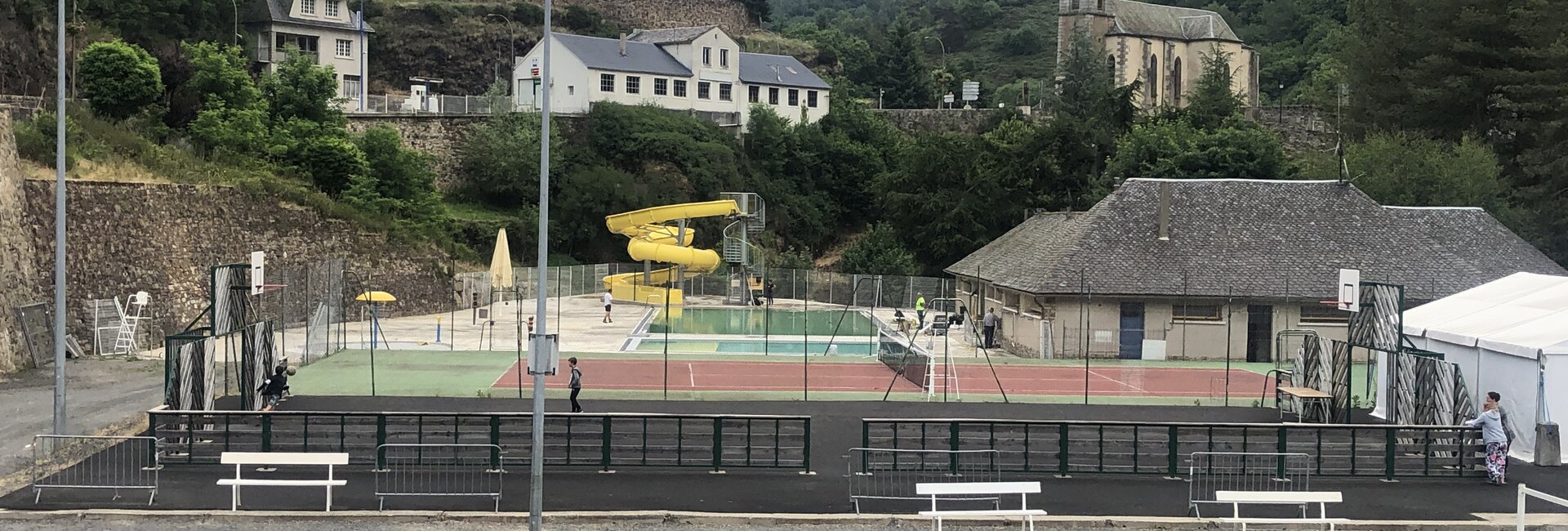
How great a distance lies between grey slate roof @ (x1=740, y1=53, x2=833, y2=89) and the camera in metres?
82.7

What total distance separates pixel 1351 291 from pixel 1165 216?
1660cm

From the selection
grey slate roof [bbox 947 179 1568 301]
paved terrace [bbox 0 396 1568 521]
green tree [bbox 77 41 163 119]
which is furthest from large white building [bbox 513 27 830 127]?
paved terrace [bbox 0 396 1568 521]

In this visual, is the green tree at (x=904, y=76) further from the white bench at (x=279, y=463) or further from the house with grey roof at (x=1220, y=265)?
the white bench at (x=279, y=463)

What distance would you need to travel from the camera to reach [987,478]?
20.3 meters

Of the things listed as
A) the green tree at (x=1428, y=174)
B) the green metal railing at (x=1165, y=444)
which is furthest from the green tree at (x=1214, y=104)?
the green metal railing at (x=1165, y=444)

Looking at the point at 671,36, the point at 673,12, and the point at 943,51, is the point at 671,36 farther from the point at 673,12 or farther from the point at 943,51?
the point at 943,51

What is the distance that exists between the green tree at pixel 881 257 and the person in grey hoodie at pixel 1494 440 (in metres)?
40.8

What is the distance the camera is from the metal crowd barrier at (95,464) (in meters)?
18.7

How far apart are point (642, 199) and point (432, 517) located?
171ft

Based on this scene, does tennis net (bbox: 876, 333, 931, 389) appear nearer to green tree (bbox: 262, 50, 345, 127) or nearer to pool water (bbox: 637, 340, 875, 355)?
pool water (bbox: 637, 340, 875, 355)

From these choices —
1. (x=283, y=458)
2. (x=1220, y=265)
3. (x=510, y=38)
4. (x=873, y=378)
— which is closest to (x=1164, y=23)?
(x=510, y=38)

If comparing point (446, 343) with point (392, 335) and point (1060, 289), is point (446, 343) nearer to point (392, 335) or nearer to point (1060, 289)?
point (392, 335)

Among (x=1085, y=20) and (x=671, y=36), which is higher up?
(x=1085, y=20)

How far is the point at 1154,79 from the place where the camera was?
324 ft
